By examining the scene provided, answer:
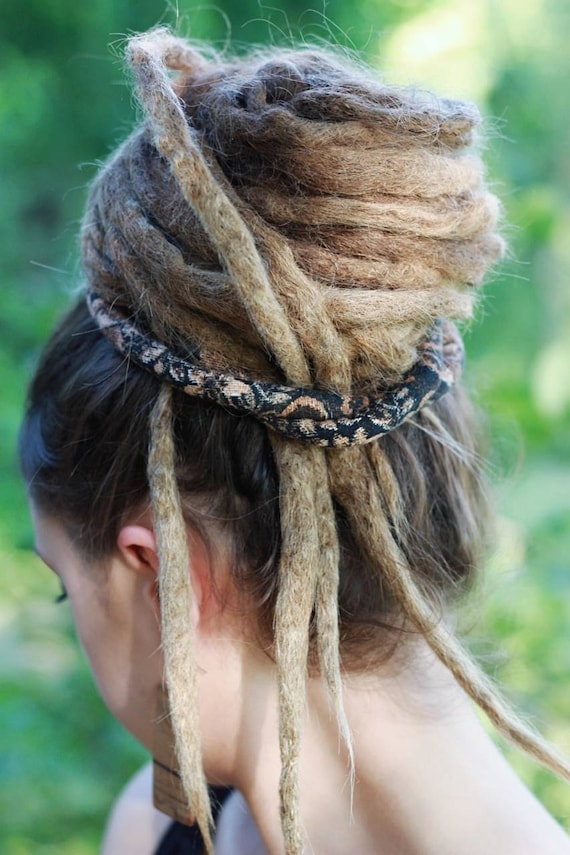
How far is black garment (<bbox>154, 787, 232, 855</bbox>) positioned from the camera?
1522mm

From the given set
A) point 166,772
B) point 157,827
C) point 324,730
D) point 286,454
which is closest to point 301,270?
point 286,454

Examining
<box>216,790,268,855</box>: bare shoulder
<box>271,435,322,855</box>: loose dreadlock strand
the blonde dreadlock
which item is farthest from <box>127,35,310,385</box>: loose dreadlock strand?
<box>216,790,268,855</box>: bare shoulder

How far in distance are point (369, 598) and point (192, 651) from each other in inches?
10.3

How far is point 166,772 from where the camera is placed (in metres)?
1.25

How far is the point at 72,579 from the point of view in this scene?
1.24m

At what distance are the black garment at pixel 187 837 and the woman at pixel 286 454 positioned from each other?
0.99 ft

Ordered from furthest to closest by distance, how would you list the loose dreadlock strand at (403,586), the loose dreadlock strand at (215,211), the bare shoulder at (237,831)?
the bare shoulder at (237,831) → the loose dreadlock strand at (403,586) → the loose dreadlock strand at (215,211)

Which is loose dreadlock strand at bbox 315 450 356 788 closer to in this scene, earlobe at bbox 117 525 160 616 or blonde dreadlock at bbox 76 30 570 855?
blonde dreadlock at bbox 76 30 570 855

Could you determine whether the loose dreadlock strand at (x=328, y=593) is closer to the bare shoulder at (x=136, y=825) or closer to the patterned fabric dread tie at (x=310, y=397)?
the patterned fabric dread tie at (x=310, y=397)

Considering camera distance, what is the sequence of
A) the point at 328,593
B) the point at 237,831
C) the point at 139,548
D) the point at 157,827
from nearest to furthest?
the point at 328,593 → the point at 139,548 → the point at 237,831 → the point at 157,827

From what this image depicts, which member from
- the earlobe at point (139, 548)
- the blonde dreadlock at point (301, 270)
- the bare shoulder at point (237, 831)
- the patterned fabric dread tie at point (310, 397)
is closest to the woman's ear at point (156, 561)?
the earlobe at point (139, 548)

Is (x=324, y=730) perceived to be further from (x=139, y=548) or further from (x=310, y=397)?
(x=310, y=397)

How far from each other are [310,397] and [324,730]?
0.48m

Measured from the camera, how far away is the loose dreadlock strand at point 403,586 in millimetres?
1049
